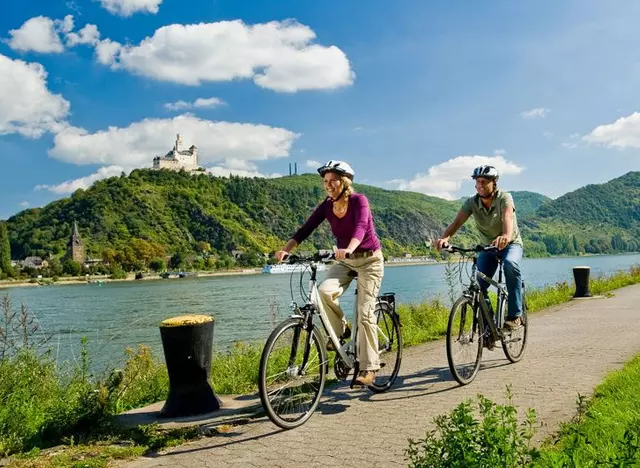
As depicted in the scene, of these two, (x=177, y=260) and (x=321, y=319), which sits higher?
(x=177, y=260)

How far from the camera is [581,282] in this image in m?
16.2

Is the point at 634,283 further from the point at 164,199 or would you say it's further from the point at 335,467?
the point at 164,199

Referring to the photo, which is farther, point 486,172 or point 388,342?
point 486,172

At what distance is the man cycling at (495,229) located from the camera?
691 cm

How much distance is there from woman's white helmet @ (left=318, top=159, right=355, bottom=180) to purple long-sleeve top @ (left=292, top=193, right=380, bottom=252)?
244 mm

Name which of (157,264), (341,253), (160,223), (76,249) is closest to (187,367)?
(341,253)

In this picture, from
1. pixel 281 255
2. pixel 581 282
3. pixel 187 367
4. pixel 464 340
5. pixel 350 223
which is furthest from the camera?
pixel 581 282

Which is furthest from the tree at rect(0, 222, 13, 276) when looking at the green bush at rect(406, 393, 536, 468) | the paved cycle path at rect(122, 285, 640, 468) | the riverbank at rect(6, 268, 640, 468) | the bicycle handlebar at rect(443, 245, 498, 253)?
the green bush at rect(406, 393, 536, 468)

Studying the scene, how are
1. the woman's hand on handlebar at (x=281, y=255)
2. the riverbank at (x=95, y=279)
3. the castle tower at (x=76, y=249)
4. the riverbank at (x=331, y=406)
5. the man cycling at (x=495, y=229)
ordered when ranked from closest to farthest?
the riverbank at (x=331, y=406) < the woman's hand on handlebar at (x=281, y=255) < the man cycling at (x=495, y=229) < the riverbank at (x=95, y=279) < the castle tower at (x=76, y=249)

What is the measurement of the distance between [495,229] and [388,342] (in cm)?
205

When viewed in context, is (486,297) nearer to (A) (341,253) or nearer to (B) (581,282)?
(A) (341,253)

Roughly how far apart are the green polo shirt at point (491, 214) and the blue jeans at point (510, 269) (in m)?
0.17

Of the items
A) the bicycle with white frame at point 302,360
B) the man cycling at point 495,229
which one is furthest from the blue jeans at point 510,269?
the bicycle with white frame at point 302,360

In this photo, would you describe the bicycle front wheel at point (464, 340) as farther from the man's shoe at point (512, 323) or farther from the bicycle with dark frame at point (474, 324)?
the man's shoe at point (512, 323)
